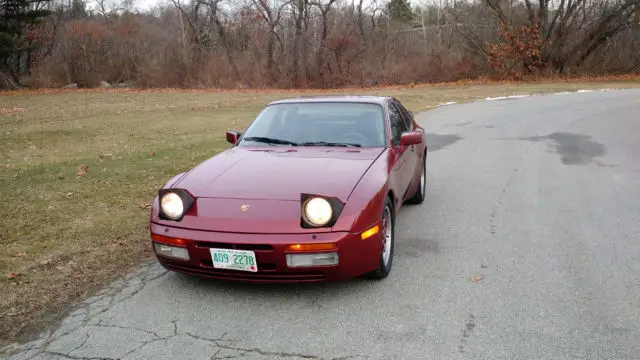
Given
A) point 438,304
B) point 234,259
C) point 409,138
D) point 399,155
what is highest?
point 409,138

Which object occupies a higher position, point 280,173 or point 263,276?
point 280,173

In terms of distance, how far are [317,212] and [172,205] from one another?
3.51 feet

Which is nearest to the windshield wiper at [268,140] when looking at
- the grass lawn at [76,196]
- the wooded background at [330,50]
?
the grass lawn at [76,196]

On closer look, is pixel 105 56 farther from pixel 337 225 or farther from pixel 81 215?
pixel 337 225

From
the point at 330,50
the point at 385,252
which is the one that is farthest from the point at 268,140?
the point at 330,50

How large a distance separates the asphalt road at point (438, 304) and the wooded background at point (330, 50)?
30.2 meters

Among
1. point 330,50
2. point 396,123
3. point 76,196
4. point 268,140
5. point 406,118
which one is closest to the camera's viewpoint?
point 268,140

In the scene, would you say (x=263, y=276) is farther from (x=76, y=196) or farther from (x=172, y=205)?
(x=76, y=196)

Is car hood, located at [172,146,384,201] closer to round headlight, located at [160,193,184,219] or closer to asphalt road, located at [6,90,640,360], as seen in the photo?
round headlight, located at [160,193,184,219]

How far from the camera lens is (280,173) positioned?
171 inches

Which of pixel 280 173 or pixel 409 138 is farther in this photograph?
pixel 409 138

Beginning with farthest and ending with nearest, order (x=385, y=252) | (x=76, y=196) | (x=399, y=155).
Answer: (x=76, y=196) < (x=399, y=155) < (x=385, y=252)

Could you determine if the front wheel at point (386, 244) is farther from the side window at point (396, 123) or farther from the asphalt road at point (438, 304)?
the side window at point (396, 123)

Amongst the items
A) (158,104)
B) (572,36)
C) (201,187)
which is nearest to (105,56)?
(158,104)
